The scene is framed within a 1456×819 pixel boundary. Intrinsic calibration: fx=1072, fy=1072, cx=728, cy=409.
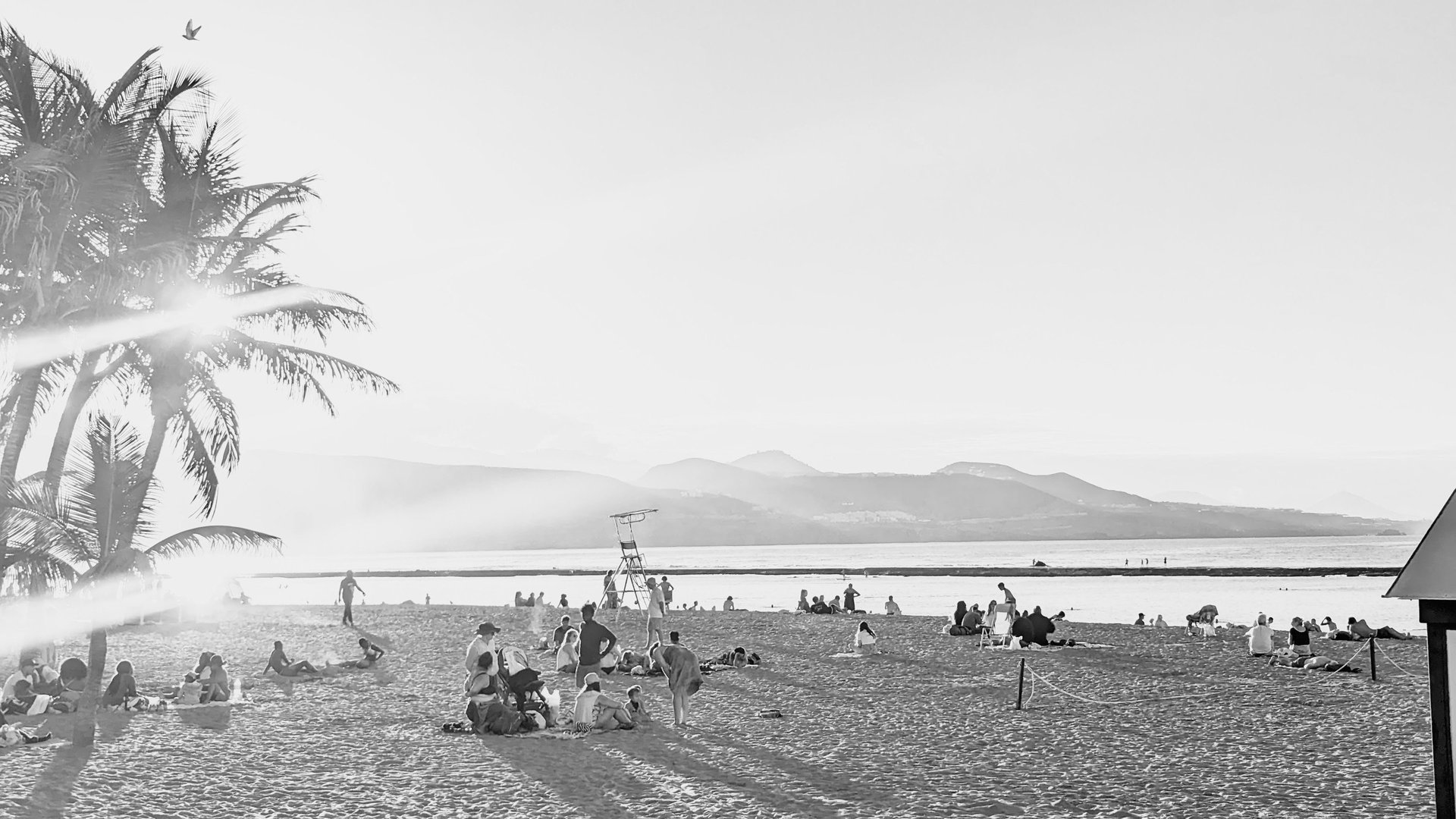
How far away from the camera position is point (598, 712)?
44.0 ft

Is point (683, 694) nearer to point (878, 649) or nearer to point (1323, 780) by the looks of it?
point (1323, 780)

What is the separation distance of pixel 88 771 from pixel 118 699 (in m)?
5.30

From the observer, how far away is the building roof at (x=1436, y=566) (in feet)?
19.3

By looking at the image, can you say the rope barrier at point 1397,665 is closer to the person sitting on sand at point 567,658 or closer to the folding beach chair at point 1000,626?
the folding beach chair at point 1000,626

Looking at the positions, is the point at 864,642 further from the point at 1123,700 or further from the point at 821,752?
the point at 821,752

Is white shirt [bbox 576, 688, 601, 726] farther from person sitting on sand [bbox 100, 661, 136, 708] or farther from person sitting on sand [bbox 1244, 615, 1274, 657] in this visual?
person sitting on sand [bbox 1244, 615, 1274, 657]

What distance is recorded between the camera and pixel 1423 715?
1337 centimetres

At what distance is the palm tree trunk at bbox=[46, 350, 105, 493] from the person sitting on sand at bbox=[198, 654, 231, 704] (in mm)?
3629

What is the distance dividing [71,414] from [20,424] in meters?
1.24

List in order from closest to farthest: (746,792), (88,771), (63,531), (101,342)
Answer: (746,792)
(88,771)
(63,531)
(101,342)

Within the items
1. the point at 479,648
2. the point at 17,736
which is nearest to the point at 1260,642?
the point at 479,648

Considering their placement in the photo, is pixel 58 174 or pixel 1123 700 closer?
pixel 58 174

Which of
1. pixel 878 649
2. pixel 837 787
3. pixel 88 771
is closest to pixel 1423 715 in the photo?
pixel 837 787

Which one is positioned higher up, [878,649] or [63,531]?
[63,531]
